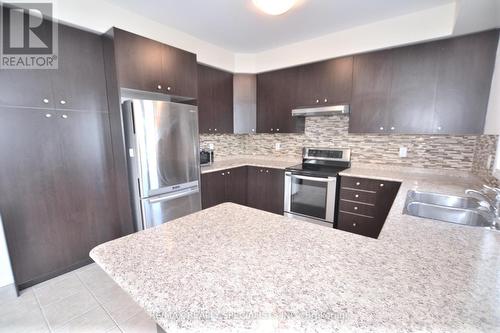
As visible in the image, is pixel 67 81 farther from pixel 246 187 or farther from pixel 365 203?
pixel 365 203

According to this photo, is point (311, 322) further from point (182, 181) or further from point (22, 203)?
point (22, 203)

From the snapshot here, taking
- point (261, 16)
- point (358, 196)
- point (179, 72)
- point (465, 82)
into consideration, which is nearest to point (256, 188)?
point (358, 196)

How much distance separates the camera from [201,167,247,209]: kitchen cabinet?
2.84 meters

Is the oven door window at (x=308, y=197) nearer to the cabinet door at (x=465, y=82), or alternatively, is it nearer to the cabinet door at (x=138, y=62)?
the cabinet door at (x=465, y=82)

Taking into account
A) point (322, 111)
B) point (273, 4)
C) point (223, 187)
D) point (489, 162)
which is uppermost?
point (273, 4)

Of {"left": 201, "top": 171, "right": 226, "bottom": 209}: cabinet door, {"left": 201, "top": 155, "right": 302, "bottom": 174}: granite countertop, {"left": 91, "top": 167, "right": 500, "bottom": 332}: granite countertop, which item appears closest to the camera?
{"left": 91, "top": 167, "right": 500, "bottom": 332}: granite countertop

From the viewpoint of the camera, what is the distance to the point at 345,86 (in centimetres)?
270

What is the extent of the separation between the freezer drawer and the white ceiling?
6.23 feet

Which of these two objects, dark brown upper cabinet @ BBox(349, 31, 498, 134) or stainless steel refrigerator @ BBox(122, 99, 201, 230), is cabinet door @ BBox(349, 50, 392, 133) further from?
stainless steel refrigerator @ BBox(122, 99, 201, 230)

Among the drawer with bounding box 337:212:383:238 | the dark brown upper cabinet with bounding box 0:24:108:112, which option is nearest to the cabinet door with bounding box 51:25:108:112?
the dark brown upper cabinet with bounding box 0:24:108:112

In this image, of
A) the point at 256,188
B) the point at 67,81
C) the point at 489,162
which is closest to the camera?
the point at 489,162

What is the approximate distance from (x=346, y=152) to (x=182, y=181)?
7.35 feet

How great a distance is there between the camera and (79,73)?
201 cm

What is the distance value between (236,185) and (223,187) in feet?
0.86
